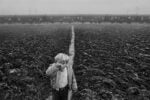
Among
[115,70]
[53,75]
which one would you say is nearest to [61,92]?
[53,75]

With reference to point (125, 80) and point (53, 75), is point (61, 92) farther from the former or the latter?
point (125, 80)

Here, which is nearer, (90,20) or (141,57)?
(141,57)

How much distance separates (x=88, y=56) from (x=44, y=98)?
805 cm

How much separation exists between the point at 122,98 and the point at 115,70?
12.9 ft

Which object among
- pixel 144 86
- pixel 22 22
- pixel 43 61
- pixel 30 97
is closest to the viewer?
pixel 30 97

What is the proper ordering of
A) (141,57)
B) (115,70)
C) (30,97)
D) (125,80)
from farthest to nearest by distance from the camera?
(141,57), (115,70), (125,80), (30,97)

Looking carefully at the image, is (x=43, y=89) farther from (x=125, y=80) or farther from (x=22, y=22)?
(x=22, y=22)

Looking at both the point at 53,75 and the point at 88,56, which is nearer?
the point at 53,75

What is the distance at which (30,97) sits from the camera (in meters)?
7.70

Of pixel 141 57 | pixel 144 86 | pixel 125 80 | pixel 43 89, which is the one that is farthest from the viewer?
pixel 141 57

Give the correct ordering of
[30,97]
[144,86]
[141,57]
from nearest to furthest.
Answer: [30,97]
[144,86]
[141,57]

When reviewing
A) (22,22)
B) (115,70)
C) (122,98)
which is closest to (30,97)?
(122,98)

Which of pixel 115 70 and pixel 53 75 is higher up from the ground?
pixel 53 75

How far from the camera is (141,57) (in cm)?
1534
